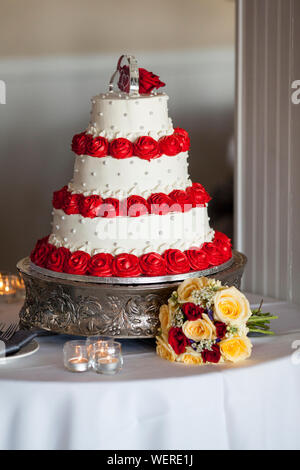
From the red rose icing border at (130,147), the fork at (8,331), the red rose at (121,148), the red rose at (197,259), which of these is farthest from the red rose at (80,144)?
the fork at (8,331)

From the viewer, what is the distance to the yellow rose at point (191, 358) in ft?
8.95

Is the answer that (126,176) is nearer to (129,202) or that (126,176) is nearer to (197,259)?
(129,202)

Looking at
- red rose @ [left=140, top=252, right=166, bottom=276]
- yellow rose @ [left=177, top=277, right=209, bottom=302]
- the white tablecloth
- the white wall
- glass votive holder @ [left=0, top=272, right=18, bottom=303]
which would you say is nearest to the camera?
the white tablecloth

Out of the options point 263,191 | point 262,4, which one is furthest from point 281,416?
point 262,4

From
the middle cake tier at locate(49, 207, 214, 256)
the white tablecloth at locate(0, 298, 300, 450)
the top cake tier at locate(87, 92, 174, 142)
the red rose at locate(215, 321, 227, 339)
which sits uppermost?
the top cake tier at locate(87, 92, 174, 142)

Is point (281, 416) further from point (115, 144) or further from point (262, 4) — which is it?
point (262, 4)

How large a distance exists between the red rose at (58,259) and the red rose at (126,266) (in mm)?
236

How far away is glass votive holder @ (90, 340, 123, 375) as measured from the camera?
2.62 meters

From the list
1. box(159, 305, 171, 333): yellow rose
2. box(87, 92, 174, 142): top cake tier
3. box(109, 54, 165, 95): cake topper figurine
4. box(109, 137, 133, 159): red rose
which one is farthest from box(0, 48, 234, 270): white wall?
box(159, 305, 171, 333): yellow rose

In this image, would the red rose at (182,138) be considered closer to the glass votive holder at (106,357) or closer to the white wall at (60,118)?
the glass votive holder at (106,357)

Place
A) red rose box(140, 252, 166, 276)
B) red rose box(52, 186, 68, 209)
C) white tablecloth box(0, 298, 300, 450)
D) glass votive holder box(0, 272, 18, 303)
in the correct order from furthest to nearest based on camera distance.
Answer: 1. glass votive holder box(0, 272, 18, 303)
2. red rose box(52, 186, 68, 209)
3. red rose box(140, 252, 166, 276)
4. white tablecloth box(0, 298, 300, 450)

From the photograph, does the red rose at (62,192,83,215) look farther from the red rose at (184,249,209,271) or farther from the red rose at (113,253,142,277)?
the red rose at (184,249,209,271)

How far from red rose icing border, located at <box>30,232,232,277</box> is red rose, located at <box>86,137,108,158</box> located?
16.1 inches

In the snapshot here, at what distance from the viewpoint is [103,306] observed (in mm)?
2838
